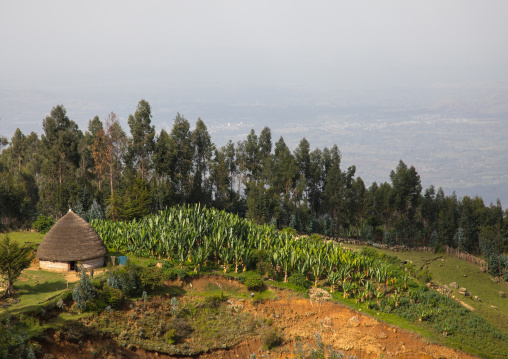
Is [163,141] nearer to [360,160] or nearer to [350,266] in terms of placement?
[350,266]

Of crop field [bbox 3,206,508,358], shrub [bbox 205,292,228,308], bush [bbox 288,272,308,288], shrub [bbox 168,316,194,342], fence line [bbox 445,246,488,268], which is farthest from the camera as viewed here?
fence line [bbox 445,246,488,268]

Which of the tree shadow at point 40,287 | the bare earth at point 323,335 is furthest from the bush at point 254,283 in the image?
the tree shadow at point 40,287

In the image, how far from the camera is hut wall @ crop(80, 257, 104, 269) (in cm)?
2605

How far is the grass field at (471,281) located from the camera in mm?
26058

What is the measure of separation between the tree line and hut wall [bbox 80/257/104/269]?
1238 centimetres

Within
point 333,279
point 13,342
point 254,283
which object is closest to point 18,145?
point 254,283

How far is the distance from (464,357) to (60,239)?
23.5m

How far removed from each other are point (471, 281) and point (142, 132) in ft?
114

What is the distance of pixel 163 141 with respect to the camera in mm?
45719

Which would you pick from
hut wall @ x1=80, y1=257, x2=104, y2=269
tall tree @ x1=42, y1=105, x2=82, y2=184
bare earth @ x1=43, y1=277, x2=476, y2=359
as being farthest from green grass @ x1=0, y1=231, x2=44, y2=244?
bare earth @ x1=43, y1=277, x2=476, y2=359

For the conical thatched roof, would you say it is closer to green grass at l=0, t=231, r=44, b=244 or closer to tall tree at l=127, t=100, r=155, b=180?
green grass at l=0, t=231, r=44, b=244

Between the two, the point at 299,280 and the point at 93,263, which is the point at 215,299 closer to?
the point at 299,280

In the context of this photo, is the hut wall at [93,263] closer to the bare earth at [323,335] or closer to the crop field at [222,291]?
the crop field at [222,291]

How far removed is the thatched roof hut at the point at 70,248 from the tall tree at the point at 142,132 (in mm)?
19675
